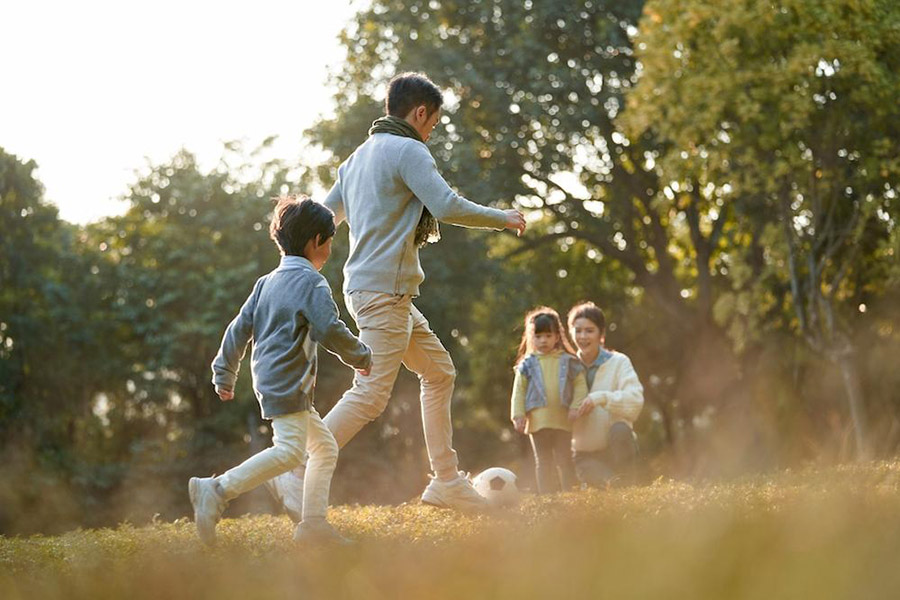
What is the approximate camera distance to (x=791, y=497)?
650 cm

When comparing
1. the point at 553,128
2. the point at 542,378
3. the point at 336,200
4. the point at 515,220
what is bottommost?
the point at 542,378

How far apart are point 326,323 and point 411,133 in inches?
55.5

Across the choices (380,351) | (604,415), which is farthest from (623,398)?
(380,351)

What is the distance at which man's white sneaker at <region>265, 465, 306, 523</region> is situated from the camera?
6605 mm

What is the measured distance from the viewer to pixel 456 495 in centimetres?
736

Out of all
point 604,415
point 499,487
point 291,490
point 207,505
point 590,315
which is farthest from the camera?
point 590,315

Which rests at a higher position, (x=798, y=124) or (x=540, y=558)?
(x=798, y=124)

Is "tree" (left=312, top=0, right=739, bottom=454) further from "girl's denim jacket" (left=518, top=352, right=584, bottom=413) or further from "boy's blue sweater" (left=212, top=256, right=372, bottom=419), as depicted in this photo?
"boy's blue sweater" (left=212, top=256, right=372, bottom=419)

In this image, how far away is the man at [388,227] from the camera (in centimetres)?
667

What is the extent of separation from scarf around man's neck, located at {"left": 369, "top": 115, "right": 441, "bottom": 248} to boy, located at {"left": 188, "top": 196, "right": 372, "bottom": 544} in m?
0.77

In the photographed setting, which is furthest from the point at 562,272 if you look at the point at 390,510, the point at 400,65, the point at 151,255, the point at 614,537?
the point at 614,537

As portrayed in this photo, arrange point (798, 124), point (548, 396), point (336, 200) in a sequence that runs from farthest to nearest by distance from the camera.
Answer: point (798, 124) < point (548, 396) < point (336, 200)

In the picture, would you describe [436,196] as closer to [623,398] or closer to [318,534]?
[318,534]

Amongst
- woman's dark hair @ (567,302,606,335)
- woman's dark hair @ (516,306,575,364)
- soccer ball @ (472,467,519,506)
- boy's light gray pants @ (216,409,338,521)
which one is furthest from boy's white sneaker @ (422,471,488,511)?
woman's dark hair @ (567,302,606,335)
